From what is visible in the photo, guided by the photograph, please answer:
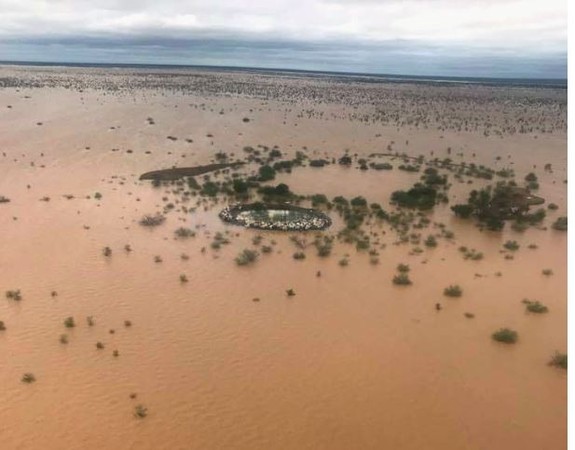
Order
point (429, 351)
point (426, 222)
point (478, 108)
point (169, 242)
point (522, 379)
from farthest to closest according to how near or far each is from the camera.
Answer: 1. point (478, 108)
2. point (426, 222)
3. point (169, 242)
4. point (429, 351)
5. point (522, 379)

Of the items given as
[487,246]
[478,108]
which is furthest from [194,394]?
[478,108]

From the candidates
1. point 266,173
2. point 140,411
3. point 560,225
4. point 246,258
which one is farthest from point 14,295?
point 560,225

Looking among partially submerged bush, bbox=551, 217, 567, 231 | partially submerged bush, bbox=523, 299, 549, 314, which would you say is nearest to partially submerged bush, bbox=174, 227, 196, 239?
partially submerged bush, bbox=523, 299, 549, 314

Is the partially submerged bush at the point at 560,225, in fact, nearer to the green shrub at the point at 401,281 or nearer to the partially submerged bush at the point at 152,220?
the green shrub at the point at 401,281

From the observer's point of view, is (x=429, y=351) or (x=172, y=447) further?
(x=429, y=351)

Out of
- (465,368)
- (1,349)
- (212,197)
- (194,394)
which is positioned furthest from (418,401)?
(212,197)

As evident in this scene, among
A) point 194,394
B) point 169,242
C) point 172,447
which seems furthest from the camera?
point 169,242

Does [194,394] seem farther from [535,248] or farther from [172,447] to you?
[535,248]
